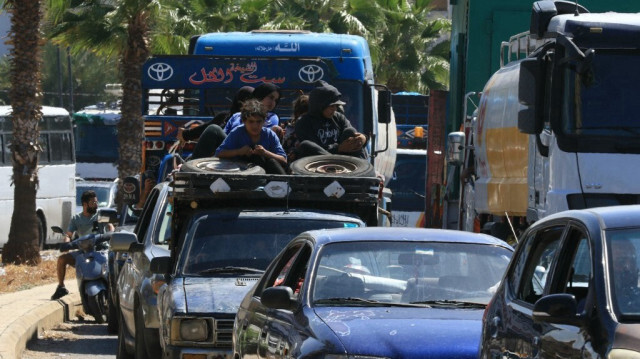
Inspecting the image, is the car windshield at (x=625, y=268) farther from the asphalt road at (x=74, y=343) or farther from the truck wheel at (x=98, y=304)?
the truck wheel at (x=98, y=304)

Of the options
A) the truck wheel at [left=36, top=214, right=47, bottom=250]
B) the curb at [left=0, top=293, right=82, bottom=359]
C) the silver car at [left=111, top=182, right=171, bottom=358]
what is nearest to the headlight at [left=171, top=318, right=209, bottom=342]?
the silver car at [left=111, top=182, right=171, bottom=358]

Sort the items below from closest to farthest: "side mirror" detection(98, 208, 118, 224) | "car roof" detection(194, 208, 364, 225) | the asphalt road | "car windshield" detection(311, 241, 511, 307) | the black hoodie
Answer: "car windshield" detection(311, 241, 511, 307) < "car roof" detection(194, 208, 364, 225) < the black hoodie < the asphalt road < "side mirror" detection(98, 208, 118, 224)

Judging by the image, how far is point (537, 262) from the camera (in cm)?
671

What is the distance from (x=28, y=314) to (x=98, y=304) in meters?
1.03

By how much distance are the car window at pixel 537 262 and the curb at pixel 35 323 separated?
6532 mm

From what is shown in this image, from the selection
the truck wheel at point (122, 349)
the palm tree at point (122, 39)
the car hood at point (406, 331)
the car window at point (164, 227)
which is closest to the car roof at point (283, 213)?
the car window at point (164, 227)

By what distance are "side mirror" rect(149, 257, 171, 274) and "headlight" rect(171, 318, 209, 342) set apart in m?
0.93

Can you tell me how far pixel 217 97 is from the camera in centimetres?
1761

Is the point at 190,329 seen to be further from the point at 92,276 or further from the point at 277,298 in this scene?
the point at 92,276

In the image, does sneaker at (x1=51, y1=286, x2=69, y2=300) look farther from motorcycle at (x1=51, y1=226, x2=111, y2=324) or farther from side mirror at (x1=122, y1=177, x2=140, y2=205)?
side mirror at (x1=122, y1=177, x2=140, y2=205)

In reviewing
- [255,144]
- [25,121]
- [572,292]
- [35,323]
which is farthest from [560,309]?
[25,121]

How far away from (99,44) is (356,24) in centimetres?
876

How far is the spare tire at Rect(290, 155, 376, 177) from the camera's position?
11.5m

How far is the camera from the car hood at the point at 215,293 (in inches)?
368
